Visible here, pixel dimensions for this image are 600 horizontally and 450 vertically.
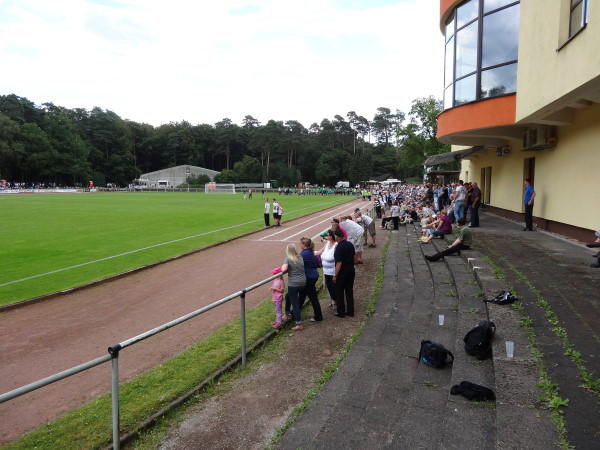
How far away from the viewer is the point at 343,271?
26.2 ft

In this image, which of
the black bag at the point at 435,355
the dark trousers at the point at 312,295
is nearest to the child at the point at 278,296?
the dark trousers at the point at 312,295

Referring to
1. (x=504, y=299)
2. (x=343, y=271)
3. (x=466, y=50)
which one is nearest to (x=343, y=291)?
(x=343, y=271)

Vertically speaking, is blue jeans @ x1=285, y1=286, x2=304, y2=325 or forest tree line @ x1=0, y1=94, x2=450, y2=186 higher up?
forest tree line @ x1=0, y1=94, x2=450, y2=186

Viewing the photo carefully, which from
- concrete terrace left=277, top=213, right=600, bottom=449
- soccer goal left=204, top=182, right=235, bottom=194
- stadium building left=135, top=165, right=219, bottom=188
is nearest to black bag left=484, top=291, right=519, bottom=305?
concrete terrace left=277, top=213, right=600, bottom=449

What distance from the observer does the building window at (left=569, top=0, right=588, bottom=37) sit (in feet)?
28.8

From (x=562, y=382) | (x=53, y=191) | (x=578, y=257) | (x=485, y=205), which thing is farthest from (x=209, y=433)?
(x=53, y=191)

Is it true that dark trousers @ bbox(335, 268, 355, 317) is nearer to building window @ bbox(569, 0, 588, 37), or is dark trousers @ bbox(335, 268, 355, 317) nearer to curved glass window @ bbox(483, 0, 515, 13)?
building window @ bbox(569, 0, 588, 37)

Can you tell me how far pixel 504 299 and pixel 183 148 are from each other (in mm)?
123721

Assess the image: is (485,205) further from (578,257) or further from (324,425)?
(324,425)

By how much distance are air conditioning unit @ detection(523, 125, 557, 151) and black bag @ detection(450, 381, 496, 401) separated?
1183 centimetres

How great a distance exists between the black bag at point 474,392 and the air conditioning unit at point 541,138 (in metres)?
11.8

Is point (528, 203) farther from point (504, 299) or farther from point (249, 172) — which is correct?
point (249, 172)

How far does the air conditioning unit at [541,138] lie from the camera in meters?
13.5

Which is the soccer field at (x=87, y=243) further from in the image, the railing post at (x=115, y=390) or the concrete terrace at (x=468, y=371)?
the concrete terrace at (x=468, y=371)
